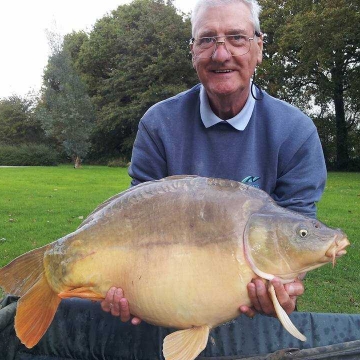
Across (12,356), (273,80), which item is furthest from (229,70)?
(273,80)

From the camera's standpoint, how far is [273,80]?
699 inches

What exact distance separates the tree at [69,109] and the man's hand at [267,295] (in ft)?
60.9

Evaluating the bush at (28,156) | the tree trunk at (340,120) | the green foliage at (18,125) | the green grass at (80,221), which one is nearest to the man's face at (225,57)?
the green grass at (80,221)

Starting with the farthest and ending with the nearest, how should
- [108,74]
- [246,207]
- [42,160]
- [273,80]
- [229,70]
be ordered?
[108,74] → [42,160] → [273,80] → [229,70] → [246,207]

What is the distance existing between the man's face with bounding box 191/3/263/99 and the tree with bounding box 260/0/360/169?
41.7 feet

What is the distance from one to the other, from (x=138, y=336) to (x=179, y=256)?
890 mm

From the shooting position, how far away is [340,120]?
58.0 feet

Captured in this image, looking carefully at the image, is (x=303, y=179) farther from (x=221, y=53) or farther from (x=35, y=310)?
(x=35, y=310)

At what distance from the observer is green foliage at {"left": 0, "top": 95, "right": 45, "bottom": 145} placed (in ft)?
88.6

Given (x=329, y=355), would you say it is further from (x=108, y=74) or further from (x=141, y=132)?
(x=108, y=74)

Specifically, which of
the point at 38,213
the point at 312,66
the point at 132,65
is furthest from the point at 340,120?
the point at 38,213

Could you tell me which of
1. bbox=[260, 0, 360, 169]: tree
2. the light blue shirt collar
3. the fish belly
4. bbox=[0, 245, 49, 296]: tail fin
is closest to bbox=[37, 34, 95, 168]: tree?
bbox=[260, 0, 360, 169]: tree

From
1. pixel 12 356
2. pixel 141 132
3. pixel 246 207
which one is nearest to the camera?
pixel 246 207

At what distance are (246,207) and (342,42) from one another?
525 inches
